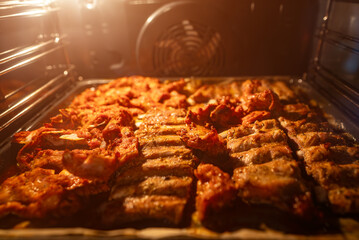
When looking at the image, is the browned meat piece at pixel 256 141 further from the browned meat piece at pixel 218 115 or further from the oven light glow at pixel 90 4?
the oven light glow at pixel 90 4

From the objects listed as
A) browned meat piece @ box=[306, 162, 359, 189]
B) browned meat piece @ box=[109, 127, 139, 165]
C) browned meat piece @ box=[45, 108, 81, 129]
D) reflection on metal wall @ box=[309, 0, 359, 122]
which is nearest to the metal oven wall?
reflection on metal wall @ box=[309, 0, 359, 122]

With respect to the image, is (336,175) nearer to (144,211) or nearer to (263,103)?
(263,103)

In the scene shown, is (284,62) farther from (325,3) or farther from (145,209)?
(145,209)

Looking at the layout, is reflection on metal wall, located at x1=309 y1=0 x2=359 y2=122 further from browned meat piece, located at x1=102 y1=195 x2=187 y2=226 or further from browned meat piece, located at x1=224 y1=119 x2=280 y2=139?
browned meat piece, located at x1=102 y1=195 x2=187 y2=226

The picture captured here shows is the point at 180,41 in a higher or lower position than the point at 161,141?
higher

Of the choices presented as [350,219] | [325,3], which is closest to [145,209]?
[350,219]

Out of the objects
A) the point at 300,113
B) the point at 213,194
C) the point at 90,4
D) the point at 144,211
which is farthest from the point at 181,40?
the point at 144,211
